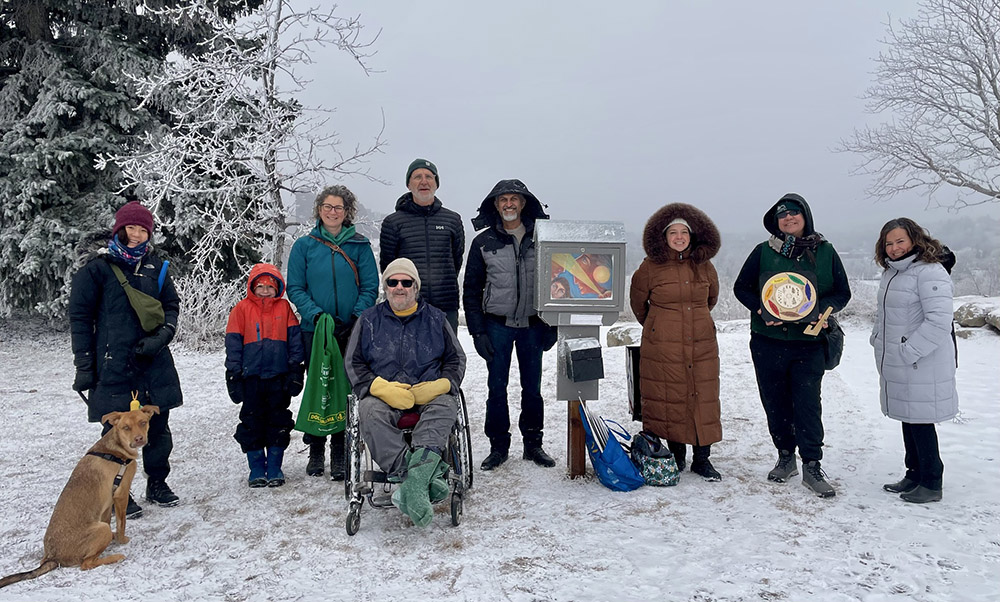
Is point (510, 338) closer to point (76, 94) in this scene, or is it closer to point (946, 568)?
point (946, 568)

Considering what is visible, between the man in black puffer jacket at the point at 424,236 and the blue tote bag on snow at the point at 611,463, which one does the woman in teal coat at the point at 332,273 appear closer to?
the man in black puffer jacket at the point at 424,236

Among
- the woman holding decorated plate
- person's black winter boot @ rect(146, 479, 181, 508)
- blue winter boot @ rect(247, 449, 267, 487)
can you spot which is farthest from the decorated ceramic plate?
person's black winter boot @ rect(146, 479, 181, 508)

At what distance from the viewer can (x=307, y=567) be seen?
2.99 m

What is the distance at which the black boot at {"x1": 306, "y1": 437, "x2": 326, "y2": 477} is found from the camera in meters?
4.35

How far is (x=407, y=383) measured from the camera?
3689mm

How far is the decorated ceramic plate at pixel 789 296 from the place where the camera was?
3.90m

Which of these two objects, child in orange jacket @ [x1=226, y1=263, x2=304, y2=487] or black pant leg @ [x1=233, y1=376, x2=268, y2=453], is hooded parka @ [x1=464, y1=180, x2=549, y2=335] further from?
black pant leg @ [x1=233, y1=376, x2=268, y2=453]

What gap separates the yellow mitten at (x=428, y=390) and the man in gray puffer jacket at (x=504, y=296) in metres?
0.72

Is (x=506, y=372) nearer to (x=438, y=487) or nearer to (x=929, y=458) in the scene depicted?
(x=438, y=487)

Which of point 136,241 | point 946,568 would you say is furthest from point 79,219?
point 946,568

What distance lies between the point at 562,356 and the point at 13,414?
563 centimetres

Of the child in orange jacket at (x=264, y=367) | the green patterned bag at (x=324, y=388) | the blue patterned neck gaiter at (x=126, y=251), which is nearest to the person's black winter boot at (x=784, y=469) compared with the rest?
the green patterned bag at (x=324, y=388)

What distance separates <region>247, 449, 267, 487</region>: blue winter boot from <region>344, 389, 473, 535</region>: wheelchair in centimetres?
85

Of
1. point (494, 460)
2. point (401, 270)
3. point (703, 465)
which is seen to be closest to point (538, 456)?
point (494, 460)
